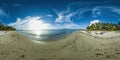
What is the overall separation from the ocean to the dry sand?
71 millimetres

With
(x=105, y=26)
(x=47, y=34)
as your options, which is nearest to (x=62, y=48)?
(x=47, y=34)

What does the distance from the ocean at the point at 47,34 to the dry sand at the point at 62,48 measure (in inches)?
2.8

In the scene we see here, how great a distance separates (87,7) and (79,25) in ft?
1.19

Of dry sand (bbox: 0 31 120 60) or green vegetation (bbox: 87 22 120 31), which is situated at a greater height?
green vegetation (bbox: 87 22 120 31)

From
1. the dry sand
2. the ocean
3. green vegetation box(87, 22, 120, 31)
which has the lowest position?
the dry sand

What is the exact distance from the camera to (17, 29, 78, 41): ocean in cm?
489

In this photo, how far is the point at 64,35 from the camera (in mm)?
4984

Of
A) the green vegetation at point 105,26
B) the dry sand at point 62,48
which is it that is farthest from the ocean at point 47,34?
the green vegetation at point 105,26

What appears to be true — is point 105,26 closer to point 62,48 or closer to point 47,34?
point 62,48

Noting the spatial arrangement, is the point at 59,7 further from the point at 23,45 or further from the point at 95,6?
the point at 23,45

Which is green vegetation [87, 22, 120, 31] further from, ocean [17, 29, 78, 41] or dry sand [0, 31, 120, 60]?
ocean [17, 29, 78, 41]

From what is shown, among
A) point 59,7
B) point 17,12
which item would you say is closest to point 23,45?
point 17,12

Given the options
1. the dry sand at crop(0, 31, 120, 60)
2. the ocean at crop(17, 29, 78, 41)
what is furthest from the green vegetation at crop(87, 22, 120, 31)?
the ocean at crop(17, 29, 78, 41)

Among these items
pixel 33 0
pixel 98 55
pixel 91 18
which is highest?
pixel 33 0
